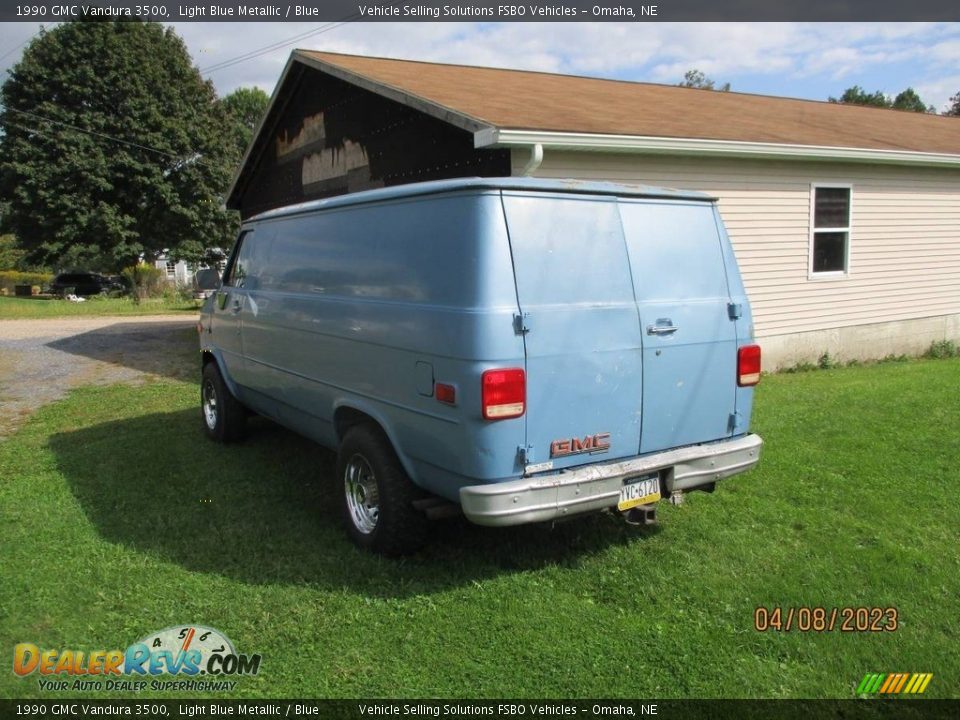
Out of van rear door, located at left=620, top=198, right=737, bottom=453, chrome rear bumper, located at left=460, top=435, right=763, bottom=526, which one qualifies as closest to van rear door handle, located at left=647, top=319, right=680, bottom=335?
van rear door, located at left=620, top=198, right=737, bottom=453

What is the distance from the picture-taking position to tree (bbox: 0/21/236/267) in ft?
98.2

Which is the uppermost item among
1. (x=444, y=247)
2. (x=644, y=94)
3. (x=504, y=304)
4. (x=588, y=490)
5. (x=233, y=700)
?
(x=644, y=94)

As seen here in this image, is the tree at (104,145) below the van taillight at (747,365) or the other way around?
the other way around

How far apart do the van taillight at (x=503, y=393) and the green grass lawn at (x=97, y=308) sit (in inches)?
982

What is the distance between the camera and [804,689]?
3.12 meters

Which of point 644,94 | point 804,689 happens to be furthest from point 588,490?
point 644,94

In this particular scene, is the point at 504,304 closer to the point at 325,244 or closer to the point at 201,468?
the point at 325,244

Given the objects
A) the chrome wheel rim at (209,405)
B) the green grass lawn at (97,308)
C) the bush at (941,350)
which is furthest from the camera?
the green grass lawn at (97,308)

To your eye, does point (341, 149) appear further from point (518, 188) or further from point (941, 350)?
point (941, 350)

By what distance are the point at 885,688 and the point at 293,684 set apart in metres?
2.49

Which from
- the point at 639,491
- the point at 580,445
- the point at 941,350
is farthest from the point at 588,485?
the point at 941,350

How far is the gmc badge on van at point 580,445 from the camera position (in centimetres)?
380

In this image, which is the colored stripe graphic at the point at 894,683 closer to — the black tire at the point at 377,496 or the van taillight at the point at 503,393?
the van taillight at the point at 503,393
